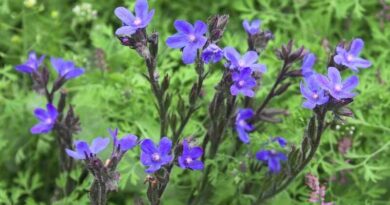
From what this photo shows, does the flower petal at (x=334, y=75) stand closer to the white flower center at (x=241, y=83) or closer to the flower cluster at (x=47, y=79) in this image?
the white flower center at (x=241, y=83)

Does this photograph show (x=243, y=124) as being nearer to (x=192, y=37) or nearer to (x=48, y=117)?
(x=192, y=37)

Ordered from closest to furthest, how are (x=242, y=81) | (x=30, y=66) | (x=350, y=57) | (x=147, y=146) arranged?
(x=147, y=146) → (x=242, y=81) → (x=350, y=57) → (x=30, y=66)

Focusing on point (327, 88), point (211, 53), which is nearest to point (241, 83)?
point (211, 53)

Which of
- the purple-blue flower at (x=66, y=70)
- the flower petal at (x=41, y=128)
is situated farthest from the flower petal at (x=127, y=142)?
the purple-blue flower at (x=66, y=70)

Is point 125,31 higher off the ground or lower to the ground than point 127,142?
higher

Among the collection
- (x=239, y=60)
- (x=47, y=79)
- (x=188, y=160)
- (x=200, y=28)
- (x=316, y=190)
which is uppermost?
(x=200, y=28)

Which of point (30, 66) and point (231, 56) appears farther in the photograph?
point (30, 66)

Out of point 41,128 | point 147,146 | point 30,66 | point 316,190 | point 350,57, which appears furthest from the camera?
point 30,66

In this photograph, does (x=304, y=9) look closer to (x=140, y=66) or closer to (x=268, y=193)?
(x=140, y=66)
